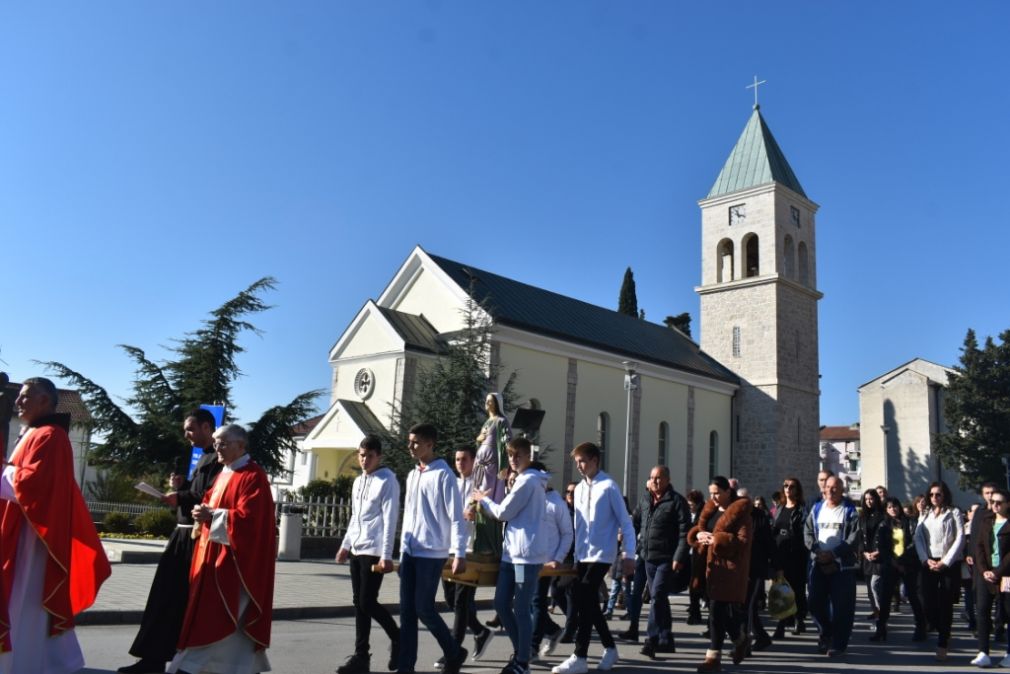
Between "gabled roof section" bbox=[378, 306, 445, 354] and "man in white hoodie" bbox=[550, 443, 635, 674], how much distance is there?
21.2 meters

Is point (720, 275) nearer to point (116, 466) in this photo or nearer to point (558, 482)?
point (558, 482)

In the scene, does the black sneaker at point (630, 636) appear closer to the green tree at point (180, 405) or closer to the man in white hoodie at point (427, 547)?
the man in white hoodie at point (427, 547)

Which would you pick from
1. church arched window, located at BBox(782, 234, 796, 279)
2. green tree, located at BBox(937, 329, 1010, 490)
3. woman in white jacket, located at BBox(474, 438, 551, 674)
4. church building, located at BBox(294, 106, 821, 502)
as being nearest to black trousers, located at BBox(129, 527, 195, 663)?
woman in white jacket, located at BBox(474, 438, 551, 674)

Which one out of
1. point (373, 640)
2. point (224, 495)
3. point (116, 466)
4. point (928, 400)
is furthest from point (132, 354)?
point (928, 400)

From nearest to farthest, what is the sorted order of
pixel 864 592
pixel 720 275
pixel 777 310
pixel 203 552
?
pixel 203 552 < pixel 864 592 < pixel 777 310 < pixel 720 275

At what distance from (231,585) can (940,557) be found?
8.52m

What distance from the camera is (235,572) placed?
5785 mm

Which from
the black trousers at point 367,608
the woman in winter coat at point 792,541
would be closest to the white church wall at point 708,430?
the woman in winter coat at point 792,541

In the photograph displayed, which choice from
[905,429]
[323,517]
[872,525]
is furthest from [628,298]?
[872,525]

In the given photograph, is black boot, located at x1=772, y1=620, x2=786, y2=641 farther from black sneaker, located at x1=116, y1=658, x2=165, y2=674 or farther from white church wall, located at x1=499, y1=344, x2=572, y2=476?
white church wall, located at x1=499, y1=344, x2=572, y2=476

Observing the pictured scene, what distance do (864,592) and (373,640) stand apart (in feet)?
49.2

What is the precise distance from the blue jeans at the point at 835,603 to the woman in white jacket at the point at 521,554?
4.22 metres

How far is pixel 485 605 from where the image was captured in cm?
1298

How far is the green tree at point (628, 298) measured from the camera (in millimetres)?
58219
